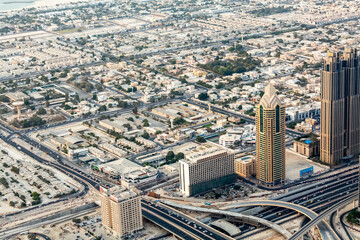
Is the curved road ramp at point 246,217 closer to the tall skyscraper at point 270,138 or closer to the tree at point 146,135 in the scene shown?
the tall skyscraper at point 270,138

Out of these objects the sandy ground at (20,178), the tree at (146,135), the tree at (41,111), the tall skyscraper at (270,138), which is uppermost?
the tall skyscraper at (270,138)

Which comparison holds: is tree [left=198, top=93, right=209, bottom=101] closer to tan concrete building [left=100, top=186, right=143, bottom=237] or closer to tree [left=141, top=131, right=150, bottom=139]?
tree [left=141, top=131, right=150, bottom=139]

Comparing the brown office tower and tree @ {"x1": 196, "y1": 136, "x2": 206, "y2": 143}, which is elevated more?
the brown office tower

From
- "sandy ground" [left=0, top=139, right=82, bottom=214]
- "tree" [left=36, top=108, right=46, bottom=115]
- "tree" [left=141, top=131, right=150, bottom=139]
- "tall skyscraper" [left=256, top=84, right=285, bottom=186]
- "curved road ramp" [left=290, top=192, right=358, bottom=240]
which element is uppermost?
"tall skyscraper" [left=256, top=84, right=285, bottom=186]

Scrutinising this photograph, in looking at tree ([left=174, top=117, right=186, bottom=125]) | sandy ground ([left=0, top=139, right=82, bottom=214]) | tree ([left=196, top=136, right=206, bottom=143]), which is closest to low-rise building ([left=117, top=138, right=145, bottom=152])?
tree ([left=196, top=136, right=206, bottom=143])

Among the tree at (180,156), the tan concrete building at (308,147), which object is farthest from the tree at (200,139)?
the tan concrete building at (308,147)

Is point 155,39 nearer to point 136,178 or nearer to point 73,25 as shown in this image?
point 73,25
